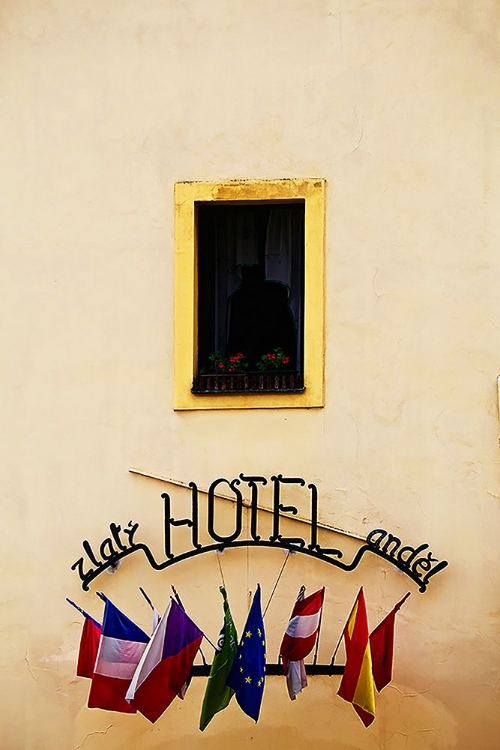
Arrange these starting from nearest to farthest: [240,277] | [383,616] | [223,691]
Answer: [223,691] → [383,616] → [240,277]

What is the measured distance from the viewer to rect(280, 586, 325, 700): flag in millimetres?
12266

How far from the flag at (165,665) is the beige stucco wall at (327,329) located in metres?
0.88

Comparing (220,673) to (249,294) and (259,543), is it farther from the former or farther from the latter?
(249,294)

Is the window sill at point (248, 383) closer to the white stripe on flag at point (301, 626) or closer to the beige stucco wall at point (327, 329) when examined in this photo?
the beige stucco wall at point (327, 329)

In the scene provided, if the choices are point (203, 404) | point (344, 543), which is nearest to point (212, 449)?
point (203, 404)

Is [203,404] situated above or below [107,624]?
above

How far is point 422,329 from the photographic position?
1305cm

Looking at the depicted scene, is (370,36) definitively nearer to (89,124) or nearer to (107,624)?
(89,124)

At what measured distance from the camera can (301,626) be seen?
483 inches

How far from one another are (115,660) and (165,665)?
371 millimetres

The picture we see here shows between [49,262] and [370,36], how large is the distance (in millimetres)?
3094

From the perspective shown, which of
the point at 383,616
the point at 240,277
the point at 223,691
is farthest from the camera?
the point at 240,277

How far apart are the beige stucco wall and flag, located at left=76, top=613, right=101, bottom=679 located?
0.60m

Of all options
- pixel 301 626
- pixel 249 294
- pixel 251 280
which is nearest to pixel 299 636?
pixel 301 626
